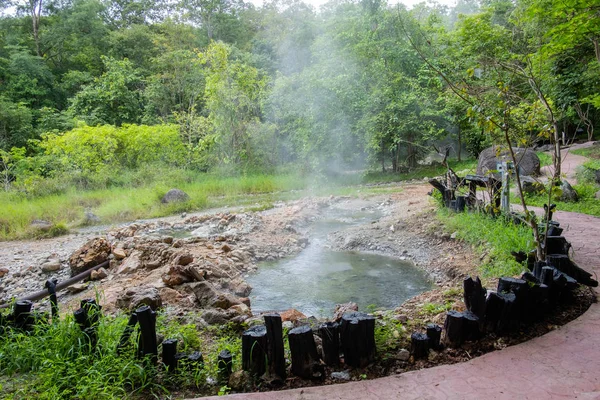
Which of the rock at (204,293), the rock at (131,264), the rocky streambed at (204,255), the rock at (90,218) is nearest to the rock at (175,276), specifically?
the rocky streambed at (204,255)

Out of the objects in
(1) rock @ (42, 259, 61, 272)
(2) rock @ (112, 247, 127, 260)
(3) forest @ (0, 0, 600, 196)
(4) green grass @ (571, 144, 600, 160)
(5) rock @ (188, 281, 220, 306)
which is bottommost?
(1) rock @ (42, 259, 61, 272)

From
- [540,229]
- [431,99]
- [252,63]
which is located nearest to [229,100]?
[252,63]

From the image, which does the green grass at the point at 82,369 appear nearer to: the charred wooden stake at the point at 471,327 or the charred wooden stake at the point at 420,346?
the charred wooden stake at the point at 420,346

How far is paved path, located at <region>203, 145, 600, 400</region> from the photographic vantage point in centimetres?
230

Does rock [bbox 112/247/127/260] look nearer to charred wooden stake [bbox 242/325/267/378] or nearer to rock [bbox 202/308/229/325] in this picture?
rock [bbox 202/308/229/325]

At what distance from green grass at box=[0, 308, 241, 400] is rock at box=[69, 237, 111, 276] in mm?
3524

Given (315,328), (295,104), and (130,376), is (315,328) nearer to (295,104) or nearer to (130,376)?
(130,376)

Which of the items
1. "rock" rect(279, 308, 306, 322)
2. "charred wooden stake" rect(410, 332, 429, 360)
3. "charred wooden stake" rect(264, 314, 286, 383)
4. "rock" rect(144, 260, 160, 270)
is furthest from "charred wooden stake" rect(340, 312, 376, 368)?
"rock" rect(144, 260, 160, 270)

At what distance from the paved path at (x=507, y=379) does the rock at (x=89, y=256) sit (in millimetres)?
4996

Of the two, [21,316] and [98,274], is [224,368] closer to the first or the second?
[21,316]

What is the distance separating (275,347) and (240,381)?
1.01 feet

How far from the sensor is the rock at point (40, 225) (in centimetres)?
1004

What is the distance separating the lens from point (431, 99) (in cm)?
1667

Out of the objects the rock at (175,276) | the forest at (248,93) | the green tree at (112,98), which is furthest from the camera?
the green tree at (112,98)
